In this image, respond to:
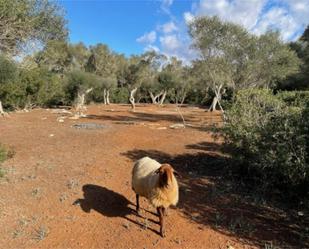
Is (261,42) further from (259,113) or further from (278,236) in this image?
(278,236)

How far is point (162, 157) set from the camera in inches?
469

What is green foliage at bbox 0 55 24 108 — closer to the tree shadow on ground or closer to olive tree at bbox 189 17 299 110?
olive tree at bbox 189 17 299 110

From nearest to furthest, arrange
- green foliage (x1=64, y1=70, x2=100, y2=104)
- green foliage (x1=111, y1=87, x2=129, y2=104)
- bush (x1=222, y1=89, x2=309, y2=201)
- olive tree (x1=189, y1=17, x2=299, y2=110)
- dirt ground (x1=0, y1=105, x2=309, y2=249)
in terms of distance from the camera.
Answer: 1. dirt ground (x1=0, y1=105, x2=309, y2=249)
2. bush (x1=222, y1=89, x2=309, y2=201)
3. olive tree (x1=189, y1=17, x2=299, y2=110)
4. green foliage (x1=64, y1=70, x2=100, y2=104)
5. green foliage (x1=111, y1=87, x2=129, y2=104)

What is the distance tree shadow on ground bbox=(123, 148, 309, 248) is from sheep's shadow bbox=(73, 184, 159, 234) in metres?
1.22

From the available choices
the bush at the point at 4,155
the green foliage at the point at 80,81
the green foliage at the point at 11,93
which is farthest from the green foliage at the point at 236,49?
the green foliage at the point at 80,81

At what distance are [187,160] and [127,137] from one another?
170 inches

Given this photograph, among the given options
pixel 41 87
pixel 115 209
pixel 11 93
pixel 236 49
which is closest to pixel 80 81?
pixel 41 87

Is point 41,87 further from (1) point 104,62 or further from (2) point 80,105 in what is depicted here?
(1) point 104,62

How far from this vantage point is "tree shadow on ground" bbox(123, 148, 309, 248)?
6.62m

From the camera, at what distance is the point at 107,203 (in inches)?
316

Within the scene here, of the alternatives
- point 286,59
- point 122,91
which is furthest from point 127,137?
point 122,91

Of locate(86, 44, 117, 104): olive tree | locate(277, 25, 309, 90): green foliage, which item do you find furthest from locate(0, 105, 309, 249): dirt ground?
locate(86, 44, 117, 104): olive tree

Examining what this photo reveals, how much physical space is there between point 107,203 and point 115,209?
0.35 meters

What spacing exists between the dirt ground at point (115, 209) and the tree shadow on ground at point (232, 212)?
0.02 m
